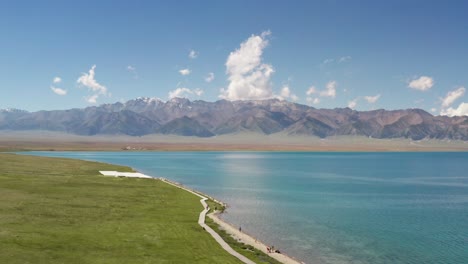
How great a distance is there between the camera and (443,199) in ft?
395

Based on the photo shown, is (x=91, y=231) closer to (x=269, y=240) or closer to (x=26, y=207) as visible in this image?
(x=26, y=207)

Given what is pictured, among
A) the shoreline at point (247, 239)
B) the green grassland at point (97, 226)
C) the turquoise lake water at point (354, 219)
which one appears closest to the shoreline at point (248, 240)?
the shoreline at point (247, 239)

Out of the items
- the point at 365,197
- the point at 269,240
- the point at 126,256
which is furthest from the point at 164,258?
the point at 365,197

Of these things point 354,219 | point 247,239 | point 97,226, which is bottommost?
point 354,219

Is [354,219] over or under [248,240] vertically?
under

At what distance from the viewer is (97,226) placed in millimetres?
64312

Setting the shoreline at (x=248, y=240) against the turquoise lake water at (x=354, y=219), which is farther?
the turquoise lake water at (x=354, y=219)

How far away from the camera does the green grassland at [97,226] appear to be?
49753mm

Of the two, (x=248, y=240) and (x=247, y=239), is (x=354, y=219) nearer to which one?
Answer: (x=247, y=239)

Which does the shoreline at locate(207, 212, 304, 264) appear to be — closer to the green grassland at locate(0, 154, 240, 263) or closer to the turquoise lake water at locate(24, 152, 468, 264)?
the turquoise lake water at locate(24, 152, 468, 264)

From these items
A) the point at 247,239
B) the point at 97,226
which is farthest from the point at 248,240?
the point at 97,226

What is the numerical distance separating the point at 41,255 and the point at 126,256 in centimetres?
947

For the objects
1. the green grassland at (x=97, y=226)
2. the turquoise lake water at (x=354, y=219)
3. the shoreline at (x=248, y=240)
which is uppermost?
the green grassland at (x=97, y=226)

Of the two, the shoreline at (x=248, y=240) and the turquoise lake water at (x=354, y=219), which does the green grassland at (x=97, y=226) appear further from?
the turquoise lake water at (x=354, y=219)
